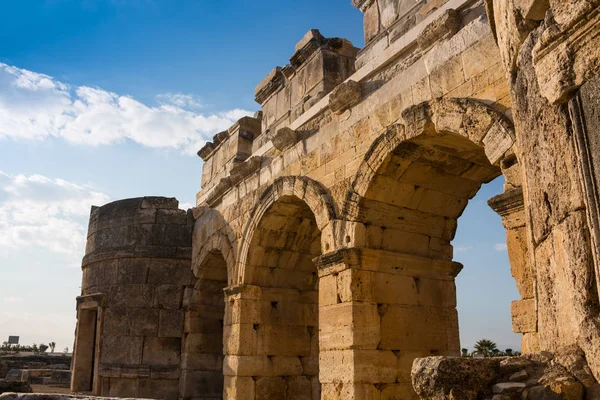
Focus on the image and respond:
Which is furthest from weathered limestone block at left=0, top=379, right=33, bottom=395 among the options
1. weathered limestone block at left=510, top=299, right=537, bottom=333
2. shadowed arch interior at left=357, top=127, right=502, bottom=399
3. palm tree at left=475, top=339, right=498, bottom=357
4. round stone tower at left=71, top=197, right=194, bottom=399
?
palm tree at left=475, top=339, right=498, bottom=357

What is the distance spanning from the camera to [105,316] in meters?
10.2

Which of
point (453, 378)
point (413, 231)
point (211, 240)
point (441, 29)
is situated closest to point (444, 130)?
point (441, 29)

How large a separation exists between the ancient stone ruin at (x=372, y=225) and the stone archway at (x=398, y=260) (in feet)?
0.06

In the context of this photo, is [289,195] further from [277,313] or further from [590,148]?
[590,148]

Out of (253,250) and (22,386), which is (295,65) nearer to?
(253,250)

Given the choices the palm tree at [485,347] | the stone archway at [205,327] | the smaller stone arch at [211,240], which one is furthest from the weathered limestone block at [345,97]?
the palm tree at [485,347]

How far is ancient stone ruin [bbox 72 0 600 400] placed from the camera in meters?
2.39

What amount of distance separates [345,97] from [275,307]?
3.40 m

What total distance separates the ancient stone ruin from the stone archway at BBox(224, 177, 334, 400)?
0.09 feet

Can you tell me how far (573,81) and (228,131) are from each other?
8.09 meters

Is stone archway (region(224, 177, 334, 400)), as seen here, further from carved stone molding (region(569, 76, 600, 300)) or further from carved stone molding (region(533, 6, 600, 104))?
carved stone molding (region(569, 76, 600, 300))

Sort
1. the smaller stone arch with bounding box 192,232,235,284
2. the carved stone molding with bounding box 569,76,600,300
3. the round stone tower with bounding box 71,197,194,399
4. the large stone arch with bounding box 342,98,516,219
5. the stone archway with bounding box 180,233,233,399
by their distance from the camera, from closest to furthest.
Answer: the carved stone molding with bounding box 569,76,600,300 → the large stone arch with bounding box 342,98,516,219 → the smaller stone arch with bounding box 192,232,235,284 → the stone archway with bounding box 180,233,233,399 → the round stone tower with bounding box 71,197,194,399

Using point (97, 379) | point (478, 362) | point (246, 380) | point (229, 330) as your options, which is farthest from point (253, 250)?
point (478, 362)

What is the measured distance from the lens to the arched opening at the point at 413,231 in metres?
5.65
